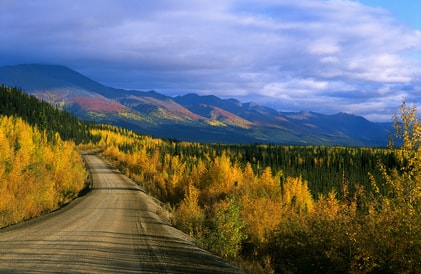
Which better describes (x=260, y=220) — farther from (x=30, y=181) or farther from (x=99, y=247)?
(x=30, y=181)

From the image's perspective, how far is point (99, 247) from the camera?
1324cm

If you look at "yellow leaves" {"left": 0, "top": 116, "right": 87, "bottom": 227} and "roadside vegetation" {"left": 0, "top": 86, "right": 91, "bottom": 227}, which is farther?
"roadside vegetation" {"left": 0, "top": 86, "right": 91, "bottom": 227}

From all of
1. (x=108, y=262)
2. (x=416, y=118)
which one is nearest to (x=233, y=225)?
(x=108, y=262)

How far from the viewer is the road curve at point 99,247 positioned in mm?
10789

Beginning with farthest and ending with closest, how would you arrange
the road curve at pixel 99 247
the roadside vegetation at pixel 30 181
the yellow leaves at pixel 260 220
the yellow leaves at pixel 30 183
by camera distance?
1. the roadside vegetation at pixel 30 181
2. the yellow leaves at pixel 30 183
3. the yellow leaves at pixel 260 220
4. the road curve at pixel 99 247

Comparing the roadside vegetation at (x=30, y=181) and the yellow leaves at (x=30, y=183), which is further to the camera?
the roadside vegetation at (x=30, y=181)

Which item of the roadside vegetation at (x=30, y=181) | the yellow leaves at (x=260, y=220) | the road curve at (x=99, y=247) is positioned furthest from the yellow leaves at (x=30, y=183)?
the yellow leaves at (x=260, y=220)

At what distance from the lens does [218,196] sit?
31375 millimetres

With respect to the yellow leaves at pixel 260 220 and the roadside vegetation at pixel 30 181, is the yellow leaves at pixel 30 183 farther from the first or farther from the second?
the yellow leaves at pixel 260 220

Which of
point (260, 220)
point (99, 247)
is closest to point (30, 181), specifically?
point (99, 247)

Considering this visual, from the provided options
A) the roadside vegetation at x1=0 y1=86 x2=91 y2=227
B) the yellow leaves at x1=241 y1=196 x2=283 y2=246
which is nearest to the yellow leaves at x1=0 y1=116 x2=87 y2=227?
the roadside vegetation at x1=0 y1=86 x2=91 y2=227

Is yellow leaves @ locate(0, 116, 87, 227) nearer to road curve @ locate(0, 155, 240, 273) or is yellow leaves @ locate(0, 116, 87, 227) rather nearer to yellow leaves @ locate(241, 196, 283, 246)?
road curve @ locate(0, 155, 240, 273)

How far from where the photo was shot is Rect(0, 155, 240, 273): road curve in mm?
10789

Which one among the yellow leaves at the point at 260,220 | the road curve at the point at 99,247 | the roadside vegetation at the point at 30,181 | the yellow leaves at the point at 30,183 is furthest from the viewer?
A: the roadside vegetation at the point at 30,181
